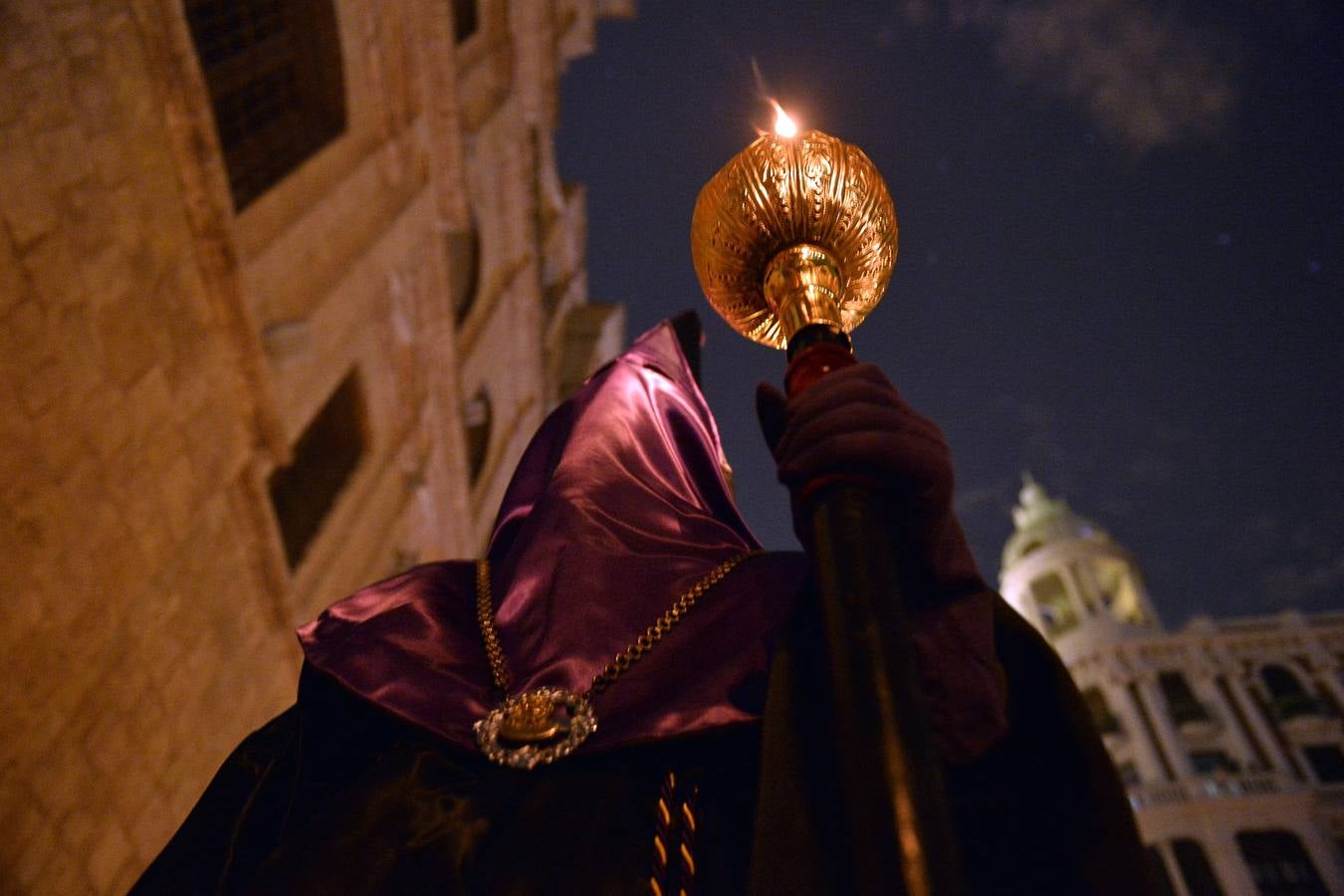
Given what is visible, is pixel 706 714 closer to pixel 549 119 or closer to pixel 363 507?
pixel 363 507

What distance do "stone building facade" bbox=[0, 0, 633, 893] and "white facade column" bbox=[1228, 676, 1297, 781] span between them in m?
29.5

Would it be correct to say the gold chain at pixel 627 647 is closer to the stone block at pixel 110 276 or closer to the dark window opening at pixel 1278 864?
the stone block at pixel 110 276

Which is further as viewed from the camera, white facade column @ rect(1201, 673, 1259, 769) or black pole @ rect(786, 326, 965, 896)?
white facade column @ rect(1201, 673, 1259, 769)

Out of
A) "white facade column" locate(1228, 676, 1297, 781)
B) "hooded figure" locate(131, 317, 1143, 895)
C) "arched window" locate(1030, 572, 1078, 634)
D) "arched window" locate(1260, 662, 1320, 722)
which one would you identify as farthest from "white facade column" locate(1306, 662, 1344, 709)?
"hooded figure" locate(131, 317, 1143, 895)

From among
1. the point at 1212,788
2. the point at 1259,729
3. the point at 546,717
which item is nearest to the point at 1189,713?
the point at 1259,729

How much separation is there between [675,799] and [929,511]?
1.96 ft

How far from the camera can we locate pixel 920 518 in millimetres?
1185

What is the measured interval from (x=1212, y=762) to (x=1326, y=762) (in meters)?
3.43

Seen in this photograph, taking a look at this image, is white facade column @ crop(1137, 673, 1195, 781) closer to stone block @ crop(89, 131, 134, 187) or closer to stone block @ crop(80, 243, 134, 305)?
stone block @ crop(80, 243, 134, 305)

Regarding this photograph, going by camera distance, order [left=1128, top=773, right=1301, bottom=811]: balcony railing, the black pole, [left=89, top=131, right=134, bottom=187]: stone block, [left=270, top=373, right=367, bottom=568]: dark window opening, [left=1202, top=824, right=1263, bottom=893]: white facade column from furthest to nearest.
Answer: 1. [left=1128, top=773, right=1301, bottom=811]: balcony railing
2. [left=1202, top=824, right=1263, bottom=893]: white facade column
3. [left=270, top=373, right=367, bottom=568]: dark window opening
4. [left=89, top=131, right=134, bottom=187]: stone block
5. the black pole

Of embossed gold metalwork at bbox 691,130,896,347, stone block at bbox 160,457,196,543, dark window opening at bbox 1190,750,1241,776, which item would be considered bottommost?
dark window opening at bbox 1190,750,1241,776

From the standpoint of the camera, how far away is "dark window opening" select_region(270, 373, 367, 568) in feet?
24.3

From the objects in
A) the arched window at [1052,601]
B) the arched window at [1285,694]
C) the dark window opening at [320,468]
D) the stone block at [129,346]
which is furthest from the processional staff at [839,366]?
the arched window at [1052,601]

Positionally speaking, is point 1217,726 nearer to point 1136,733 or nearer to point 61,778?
point 1136,733
